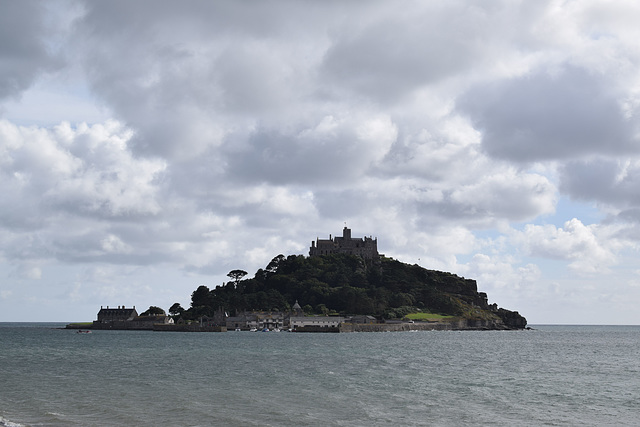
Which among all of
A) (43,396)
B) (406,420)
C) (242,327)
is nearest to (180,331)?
(242,327)

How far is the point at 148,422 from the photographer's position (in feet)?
104

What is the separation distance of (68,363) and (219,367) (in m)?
16.7

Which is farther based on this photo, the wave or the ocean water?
the ocean water

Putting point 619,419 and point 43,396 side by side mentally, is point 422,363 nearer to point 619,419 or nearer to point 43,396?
point 619,419

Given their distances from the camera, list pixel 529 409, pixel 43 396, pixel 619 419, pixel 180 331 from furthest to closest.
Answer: pixel 180 331 < pixel 43 396 < pixel 529 409 < pixel 619 419

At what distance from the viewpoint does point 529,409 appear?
37.2 metres

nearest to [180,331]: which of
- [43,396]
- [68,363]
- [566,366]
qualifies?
[68,363]

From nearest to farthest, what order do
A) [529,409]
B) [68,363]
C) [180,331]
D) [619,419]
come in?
1. [619,419]
2. [529,409]
3. [68,363]
4. [180,331]

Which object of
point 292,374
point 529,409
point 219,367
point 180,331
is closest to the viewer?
point 529,409

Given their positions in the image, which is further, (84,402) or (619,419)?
(84,402)

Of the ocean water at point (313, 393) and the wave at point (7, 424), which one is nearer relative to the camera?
the wave at point (7, 424)

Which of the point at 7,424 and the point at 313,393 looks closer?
the point at 7,424

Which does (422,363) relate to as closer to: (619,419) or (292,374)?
(292,374)

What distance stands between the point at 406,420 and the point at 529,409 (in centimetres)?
858
